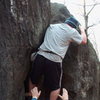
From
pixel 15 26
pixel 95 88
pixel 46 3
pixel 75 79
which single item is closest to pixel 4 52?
pixel 15 26

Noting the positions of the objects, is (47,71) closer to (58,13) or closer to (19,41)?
(19,41)

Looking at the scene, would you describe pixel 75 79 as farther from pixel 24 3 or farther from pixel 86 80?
pixel 24 3

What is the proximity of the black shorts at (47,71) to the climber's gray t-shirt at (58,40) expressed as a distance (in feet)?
0.34

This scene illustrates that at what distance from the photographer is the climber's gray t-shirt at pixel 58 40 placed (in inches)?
208

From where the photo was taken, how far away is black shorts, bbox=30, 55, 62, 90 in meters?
5.26

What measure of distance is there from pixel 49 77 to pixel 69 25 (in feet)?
3.80

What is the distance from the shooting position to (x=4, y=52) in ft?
16.6

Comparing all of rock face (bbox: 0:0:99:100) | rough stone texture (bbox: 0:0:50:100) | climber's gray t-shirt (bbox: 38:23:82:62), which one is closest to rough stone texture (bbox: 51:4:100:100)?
rock face (bbox: 0:0:99:100)

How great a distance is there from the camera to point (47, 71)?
5312 millimetres

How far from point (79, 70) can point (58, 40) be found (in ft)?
4.36

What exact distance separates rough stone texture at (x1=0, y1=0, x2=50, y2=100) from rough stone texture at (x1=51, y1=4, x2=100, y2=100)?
1.08 m

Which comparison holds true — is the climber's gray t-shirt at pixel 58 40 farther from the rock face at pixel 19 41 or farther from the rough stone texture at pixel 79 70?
the rough stone texture at pixel 79 70

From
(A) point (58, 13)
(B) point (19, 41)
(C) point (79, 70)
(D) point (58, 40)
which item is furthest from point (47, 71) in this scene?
(A) point (58, 13)

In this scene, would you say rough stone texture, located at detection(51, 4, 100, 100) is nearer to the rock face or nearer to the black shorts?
the rock face
